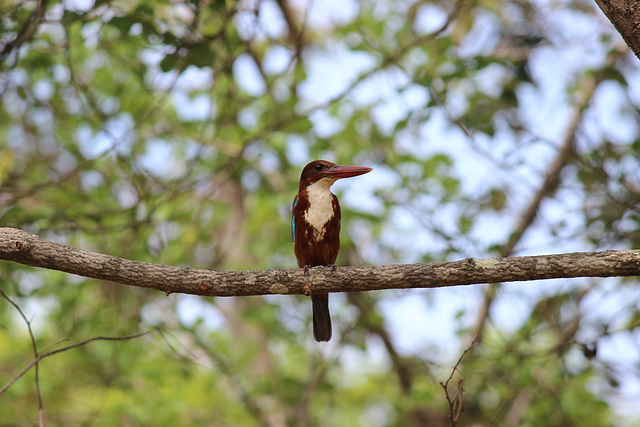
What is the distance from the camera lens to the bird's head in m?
4.34

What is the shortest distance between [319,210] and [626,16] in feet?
7.39

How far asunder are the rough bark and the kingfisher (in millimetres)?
1990

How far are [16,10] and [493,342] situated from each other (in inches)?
175

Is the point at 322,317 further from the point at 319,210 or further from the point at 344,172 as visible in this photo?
the point at 344,172

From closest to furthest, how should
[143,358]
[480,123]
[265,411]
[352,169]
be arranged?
[352,169]
[480,123]
[265,411]
[143,358]

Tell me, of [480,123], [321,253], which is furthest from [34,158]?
[480,123]

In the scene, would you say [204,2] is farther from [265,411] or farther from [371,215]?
[265,411]

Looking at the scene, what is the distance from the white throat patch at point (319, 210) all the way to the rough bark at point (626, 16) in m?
2.18

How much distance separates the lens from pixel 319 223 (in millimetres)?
4078

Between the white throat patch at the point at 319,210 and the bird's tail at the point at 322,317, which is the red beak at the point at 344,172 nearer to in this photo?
the white throat patch at the point at 319,210

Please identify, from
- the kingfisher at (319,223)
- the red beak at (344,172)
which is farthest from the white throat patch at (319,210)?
the red beak at (344,172)

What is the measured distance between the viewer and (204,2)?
453 centimetres

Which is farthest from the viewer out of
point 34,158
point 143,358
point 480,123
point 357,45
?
point 34,158

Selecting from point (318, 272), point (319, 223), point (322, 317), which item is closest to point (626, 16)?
point (318, 272)
